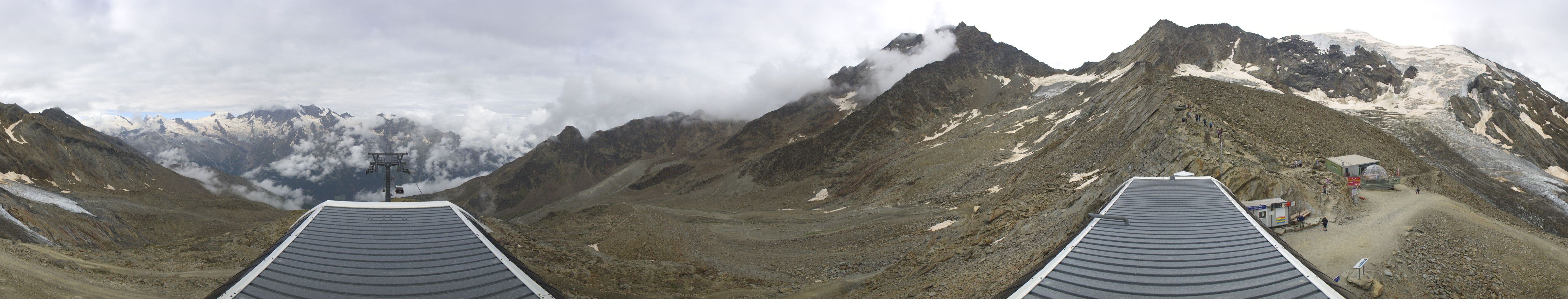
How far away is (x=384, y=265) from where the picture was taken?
10430 mm

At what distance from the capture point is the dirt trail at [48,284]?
11.0 meters

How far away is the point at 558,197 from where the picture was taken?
170 meters

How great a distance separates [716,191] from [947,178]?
60841mm

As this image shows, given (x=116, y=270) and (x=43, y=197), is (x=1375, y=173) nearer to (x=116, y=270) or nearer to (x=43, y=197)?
(x=116, y=270)

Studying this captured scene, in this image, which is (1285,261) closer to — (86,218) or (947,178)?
(947,178)

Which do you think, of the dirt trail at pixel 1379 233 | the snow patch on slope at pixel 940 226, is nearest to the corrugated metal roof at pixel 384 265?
the dirt trail at pixel 1379 233

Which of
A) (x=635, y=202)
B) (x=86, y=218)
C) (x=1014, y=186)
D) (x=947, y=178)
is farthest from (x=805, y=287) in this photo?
(x=635, y=202)

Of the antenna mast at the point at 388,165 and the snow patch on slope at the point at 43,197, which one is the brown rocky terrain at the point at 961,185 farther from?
the snow patch on slope at the point at 43,197

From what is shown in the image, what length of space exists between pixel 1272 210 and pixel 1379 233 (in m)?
3.01

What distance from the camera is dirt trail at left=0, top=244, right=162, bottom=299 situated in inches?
433

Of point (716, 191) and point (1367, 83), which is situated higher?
point (1367, 83)

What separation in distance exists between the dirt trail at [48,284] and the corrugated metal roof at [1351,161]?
4989 centimetres

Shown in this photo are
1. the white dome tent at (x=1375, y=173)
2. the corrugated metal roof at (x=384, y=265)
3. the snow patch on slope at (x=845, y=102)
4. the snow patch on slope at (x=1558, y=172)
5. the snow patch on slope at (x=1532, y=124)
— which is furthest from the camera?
the snow patch on slope at (x=845, y=102)

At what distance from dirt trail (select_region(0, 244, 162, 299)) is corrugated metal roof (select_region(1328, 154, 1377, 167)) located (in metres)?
49.9
